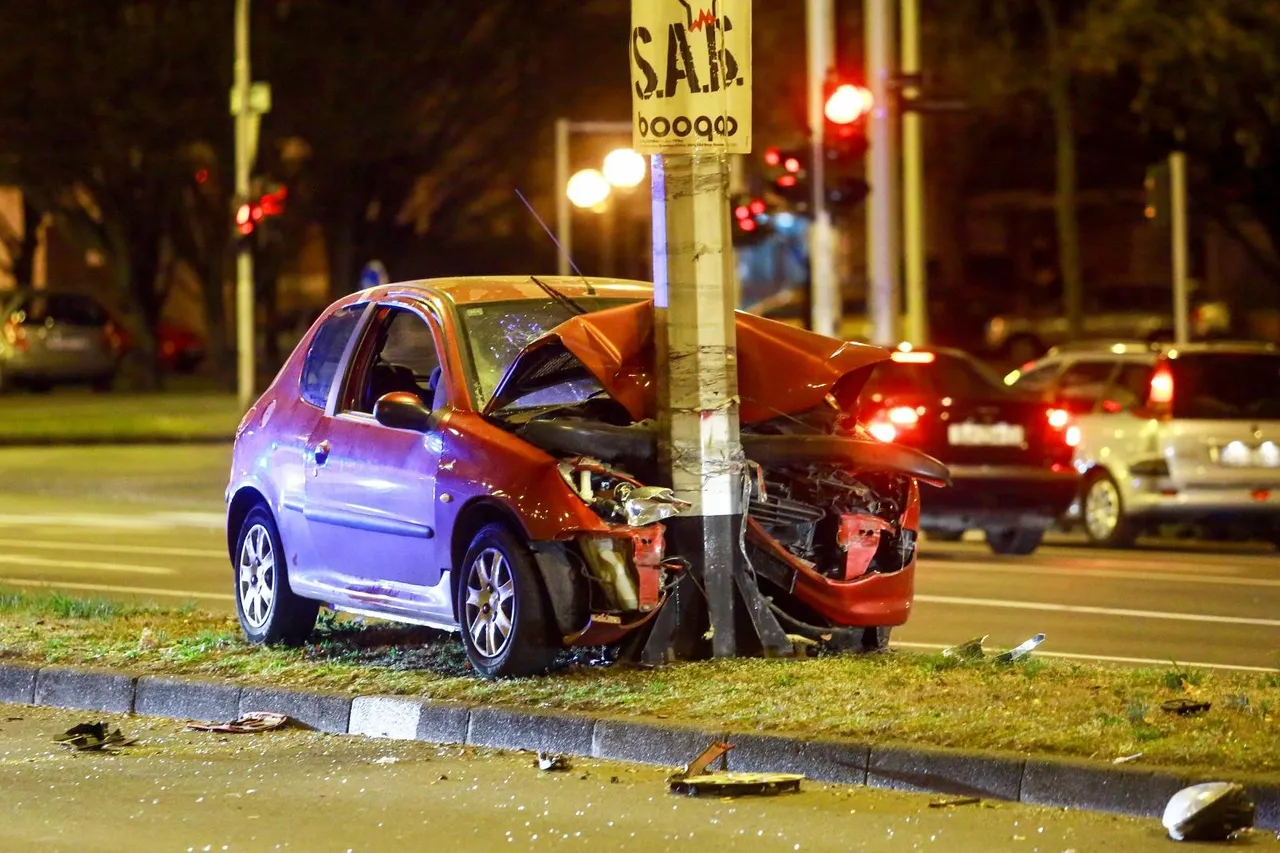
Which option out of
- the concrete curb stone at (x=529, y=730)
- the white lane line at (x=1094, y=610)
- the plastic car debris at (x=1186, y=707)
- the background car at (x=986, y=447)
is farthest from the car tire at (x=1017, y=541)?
the concrete curb stone at (x=529, y=730)

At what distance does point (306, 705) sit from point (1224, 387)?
35.9ft

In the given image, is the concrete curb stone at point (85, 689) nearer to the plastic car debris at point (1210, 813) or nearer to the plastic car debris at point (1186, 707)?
the plastic car debris at point (1186, 707)

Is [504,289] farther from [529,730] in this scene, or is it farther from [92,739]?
[92,739]

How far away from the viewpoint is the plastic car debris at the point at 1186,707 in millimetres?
7891

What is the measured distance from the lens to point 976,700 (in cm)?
823

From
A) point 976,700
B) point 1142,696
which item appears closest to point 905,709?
point 976,700

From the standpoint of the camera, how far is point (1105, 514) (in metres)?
18.8

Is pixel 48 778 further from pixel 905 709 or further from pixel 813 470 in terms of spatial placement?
pixel 813 470

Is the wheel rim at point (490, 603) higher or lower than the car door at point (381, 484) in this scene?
lower

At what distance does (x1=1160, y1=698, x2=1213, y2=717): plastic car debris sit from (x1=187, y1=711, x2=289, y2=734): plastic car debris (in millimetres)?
3294

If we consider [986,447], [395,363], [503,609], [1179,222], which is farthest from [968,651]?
[1179,222]

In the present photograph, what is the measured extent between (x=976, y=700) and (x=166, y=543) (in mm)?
10388

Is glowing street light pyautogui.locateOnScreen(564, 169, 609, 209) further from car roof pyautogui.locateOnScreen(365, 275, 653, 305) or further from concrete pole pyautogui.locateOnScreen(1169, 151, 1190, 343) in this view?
car roof pyautogui.locateOnScreen(365, 275, 653, 305)

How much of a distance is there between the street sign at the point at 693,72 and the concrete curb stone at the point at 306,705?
8.42 feet
